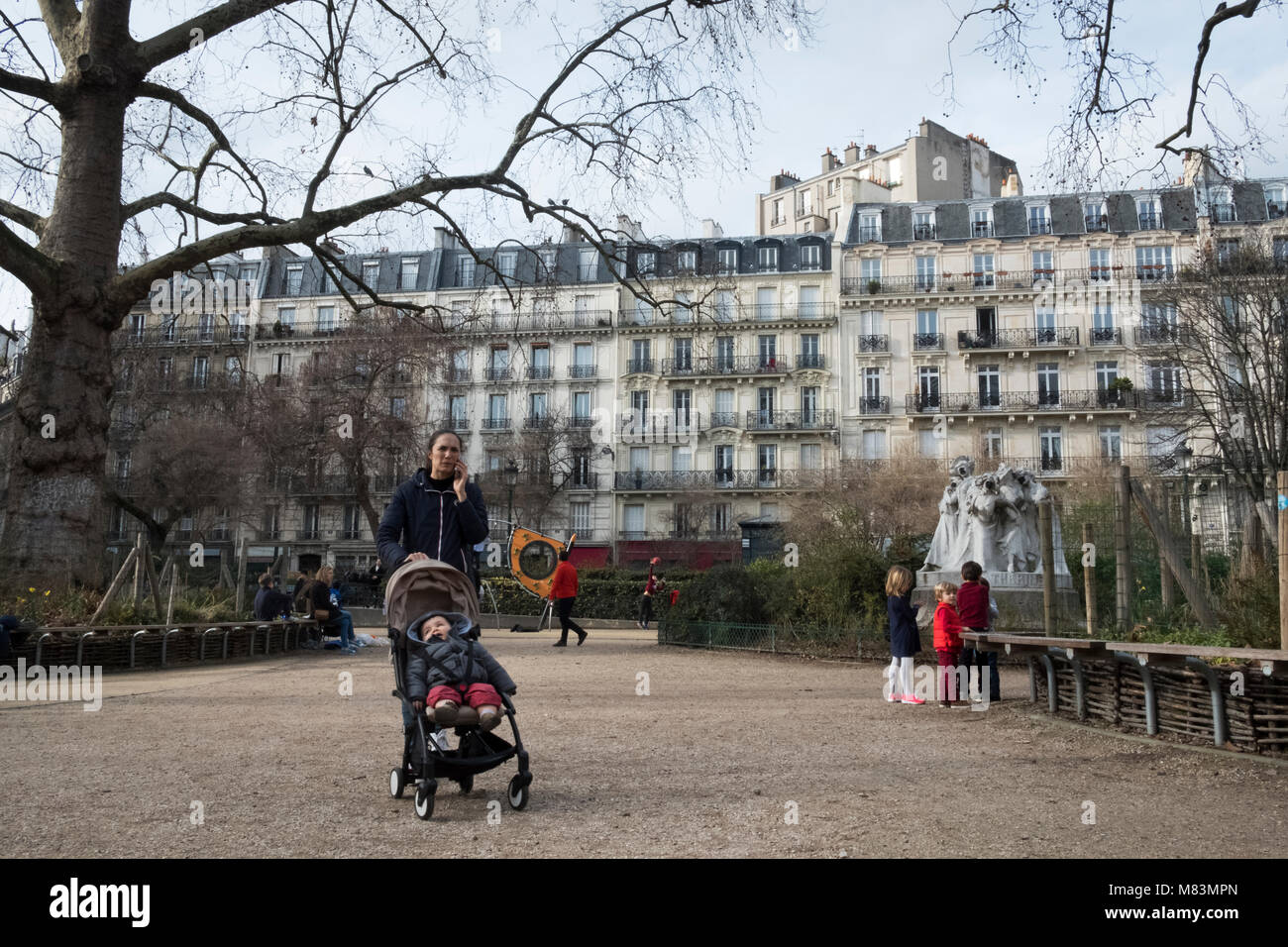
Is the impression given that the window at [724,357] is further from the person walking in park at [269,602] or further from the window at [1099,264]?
the person walking in park at [269,602]

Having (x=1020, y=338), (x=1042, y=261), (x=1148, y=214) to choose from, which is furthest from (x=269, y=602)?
(x=1148, y=214)

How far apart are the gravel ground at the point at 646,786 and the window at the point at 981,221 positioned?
1789 inches

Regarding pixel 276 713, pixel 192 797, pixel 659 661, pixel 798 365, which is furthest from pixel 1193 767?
pixel 798 365

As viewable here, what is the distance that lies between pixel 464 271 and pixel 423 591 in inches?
2127

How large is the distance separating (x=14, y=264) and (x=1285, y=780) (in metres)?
13.2

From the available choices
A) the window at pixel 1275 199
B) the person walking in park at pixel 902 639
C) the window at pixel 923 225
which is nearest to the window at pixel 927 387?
the window at pixel 923 225

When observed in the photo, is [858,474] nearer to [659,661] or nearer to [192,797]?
[659,661]

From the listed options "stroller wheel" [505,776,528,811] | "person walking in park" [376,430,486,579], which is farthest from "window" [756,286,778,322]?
"stroller wheel" [505,776,528,811]

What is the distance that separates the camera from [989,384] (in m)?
50.0

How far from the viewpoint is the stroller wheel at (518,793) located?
5.38 metres

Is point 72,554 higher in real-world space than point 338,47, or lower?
lower

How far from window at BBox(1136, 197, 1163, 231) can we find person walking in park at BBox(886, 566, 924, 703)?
44.9 metres

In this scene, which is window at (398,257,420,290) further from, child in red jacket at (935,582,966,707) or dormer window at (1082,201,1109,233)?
child in red jacket at (935,582,966,707)
